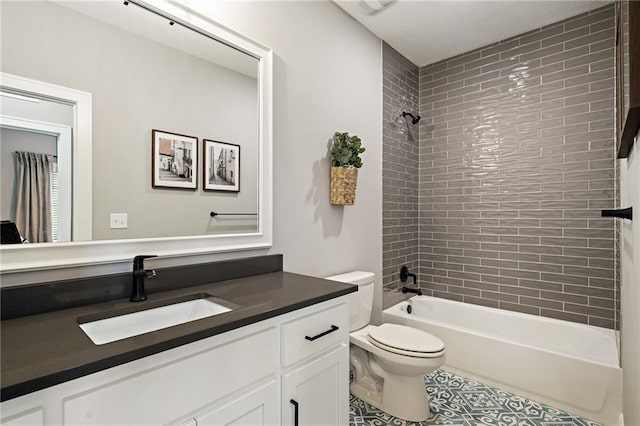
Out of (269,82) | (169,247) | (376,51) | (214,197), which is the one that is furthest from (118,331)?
(376,51)

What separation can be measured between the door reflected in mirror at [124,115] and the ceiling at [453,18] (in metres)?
1.18

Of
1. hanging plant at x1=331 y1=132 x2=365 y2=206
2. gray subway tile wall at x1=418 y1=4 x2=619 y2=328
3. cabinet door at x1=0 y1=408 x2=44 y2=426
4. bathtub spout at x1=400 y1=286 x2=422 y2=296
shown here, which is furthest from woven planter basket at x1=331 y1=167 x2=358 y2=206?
cabinet door at x1=0 y1=408 x2=44 y2=426

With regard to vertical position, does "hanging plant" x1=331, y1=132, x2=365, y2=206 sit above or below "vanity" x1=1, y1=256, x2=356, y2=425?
above

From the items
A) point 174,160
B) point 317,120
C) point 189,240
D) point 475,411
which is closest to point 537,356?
point 475,411

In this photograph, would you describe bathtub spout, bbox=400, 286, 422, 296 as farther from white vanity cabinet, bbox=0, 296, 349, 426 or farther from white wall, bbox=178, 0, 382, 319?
white vanity cabinet, bbox=0, 296, 349, 426

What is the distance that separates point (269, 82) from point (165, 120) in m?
0.62

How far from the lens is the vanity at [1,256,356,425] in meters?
0.70

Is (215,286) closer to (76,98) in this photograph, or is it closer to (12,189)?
(12,189)

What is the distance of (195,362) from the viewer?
896 millimetres

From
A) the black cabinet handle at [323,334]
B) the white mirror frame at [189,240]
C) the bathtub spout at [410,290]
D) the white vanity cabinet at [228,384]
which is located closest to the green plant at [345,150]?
the white mirror frame at [189,240]

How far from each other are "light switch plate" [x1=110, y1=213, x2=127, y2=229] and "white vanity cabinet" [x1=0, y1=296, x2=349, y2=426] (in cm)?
67

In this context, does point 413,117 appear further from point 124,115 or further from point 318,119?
point 124,115

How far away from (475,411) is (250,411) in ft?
5.19

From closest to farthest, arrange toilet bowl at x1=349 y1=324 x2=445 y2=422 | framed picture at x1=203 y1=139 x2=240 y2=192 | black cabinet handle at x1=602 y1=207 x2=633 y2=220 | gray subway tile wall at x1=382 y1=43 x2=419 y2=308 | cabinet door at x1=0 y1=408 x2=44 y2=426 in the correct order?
cabinet door at x1=0 y1=408 x2=44 y2=426 → black cabinet handle at x1=602 y1=207 x2=633 y2=220 → framed picture at x1=203 y1=139 x2=240 y2=192 → toilet bowl at x1=349 y1=324 x2=445 y2=422 → gray subway tile wall at x1=382 y1=43 x2=419 y2=308
